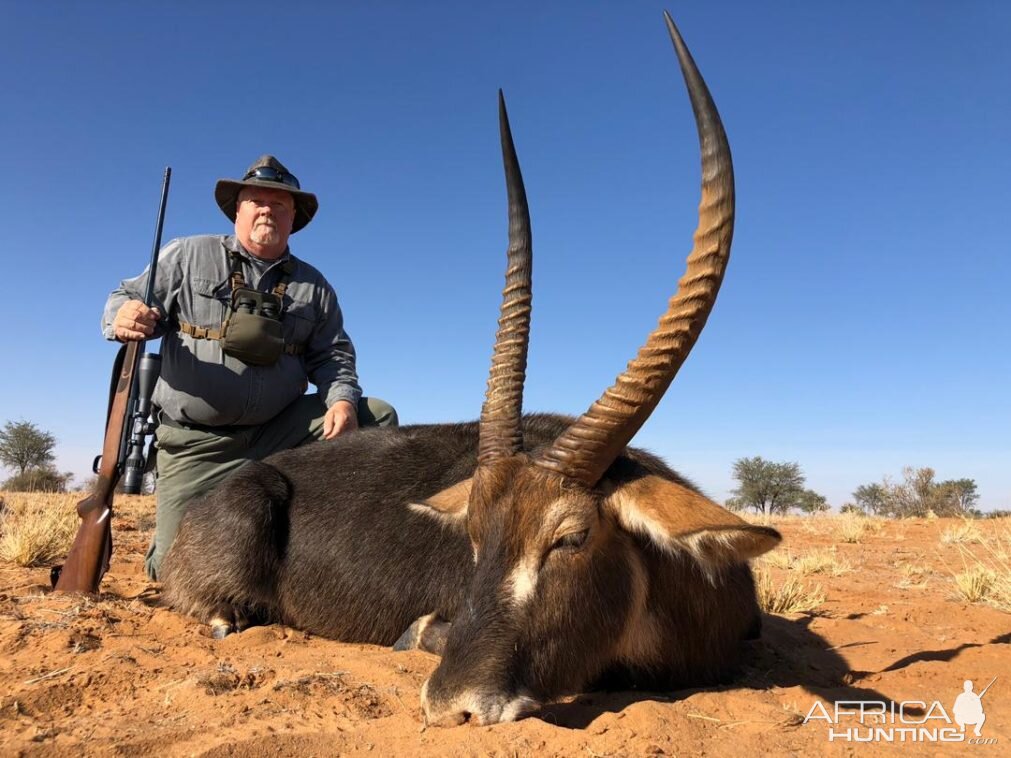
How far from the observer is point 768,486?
32.8m

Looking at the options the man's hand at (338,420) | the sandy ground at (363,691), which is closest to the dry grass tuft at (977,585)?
the sandy ground at (363,691)

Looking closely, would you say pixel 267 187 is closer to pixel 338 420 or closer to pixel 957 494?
pixel 338 420

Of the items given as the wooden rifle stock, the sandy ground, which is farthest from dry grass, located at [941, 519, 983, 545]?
the wooden rifle stock

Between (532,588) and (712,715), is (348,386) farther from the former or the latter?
(712,715)

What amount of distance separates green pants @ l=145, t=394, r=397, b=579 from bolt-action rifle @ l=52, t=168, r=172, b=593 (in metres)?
0.78

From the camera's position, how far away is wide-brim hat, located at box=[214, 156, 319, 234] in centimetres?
631

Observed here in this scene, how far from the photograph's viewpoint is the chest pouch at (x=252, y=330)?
575cm

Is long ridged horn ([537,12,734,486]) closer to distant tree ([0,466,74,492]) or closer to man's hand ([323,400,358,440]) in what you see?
man's hand ([323,400,358,440])

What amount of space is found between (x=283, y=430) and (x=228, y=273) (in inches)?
56.5

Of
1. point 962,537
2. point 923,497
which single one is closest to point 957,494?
point 923,497

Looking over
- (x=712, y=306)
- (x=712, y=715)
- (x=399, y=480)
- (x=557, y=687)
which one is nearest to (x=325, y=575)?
(x=399, y=480)

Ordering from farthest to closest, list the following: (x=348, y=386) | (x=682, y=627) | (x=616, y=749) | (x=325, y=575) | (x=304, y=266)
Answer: (x=304, y=266)
(x=348, y=386)
(x=325, y=575)
(x=682, y=627)
(x=616, y=749)

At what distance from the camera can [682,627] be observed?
3348 millimetres

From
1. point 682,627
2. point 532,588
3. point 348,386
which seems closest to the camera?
point 532,588
